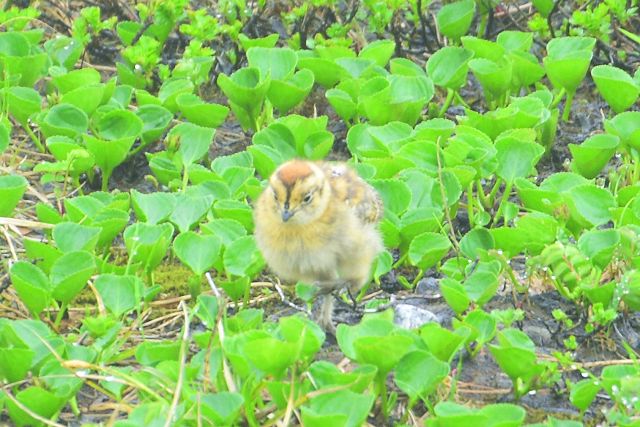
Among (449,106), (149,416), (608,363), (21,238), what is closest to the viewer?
(149,416)

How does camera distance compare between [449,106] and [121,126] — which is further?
[449,106]

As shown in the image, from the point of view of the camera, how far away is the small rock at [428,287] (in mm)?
6116

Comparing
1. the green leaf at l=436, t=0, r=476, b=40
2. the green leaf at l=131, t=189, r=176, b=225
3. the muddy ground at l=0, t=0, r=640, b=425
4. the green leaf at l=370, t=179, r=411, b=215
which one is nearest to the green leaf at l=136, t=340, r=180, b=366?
the muddy ground at l=0, t=0, r=640, b=425

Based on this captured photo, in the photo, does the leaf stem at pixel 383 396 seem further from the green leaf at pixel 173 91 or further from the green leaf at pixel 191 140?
the green leaf at pixel 173 91

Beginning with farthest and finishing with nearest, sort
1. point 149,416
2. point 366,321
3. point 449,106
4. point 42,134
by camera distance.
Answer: point 449,106 → point 42,134 → point 366,321 → point 149,416

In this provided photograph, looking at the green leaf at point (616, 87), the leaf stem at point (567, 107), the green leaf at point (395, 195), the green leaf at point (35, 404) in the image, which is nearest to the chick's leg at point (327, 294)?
the green leaf at point (395, 195)

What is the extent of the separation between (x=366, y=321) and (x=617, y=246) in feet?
4.69

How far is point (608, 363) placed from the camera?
549 cm

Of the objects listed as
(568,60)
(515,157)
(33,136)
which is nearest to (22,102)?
(33,136)

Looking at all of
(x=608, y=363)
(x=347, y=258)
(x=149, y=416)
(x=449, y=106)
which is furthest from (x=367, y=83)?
(x=149, y=416)

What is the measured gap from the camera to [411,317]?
569 centimetres

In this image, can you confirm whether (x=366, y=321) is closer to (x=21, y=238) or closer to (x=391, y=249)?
(x=391, y=249)

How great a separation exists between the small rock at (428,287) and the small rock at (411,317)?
1.13ft

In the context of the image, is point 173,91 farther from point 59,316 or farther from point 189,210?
point 59,316
